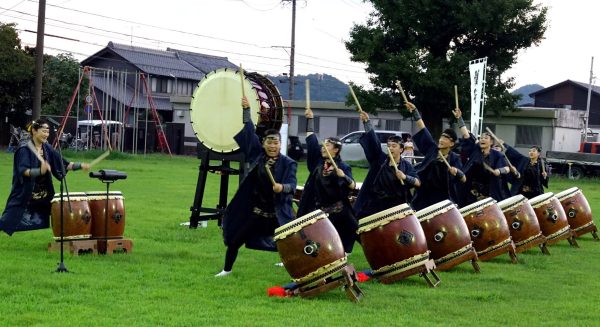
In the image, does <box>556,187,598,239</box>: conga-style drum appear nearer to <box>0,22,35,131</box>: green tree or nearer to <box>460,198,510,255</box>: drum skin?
<box>460,198,510,255</box>: drum skin

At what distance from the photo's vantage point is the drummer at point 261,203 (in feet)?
26.3

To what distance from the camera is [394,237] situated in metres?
7.96

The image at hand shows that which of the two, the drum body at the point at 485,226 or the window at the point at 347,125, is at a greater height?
the window at the point at 347,125

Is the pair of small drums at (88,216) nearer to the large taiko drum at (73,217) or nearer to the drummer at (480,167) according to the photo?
the large taiko drum at (73,217)

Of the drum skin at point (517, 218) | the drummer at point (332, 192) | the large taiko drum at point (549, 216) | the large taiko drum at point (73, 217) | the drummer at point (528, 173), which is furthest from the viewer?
the drummer at point (528, 173)

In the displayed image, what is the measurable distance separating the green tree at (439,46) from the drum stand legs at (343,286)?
23763 millimetres

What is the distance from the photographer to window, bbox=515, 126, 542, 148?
35750 millimetres

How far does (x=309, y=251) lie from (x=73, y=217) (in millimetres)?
3345

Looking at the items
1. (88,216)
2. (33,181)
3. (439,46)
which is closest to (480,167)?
(88,216)

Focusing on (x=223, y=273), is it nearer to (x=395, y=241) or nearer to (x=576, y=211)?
(x=395, y=241)

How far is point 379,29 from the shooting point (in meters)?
32.8

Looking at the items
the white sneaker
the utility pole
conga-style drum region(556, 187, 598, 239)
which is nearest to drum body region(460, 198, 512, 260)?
the white sneaker

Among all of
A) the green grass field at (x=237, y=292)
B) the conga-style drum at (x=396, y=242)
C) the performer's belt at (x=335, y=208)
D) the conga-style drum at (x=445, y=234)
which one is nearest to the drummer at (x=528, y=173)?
the green grass field at (x=237, y=292)

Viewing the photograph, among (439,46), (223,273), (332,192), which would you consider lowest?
(223,273)
